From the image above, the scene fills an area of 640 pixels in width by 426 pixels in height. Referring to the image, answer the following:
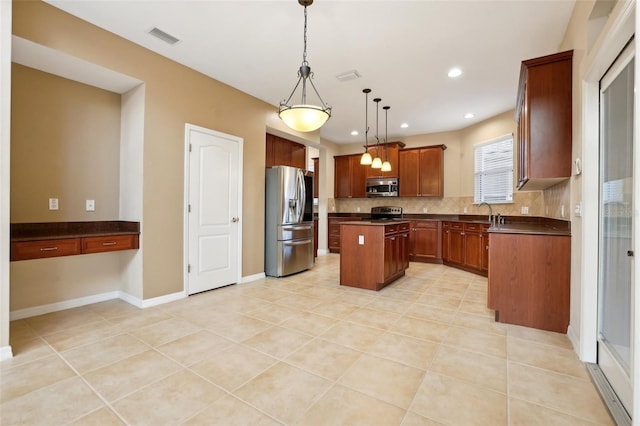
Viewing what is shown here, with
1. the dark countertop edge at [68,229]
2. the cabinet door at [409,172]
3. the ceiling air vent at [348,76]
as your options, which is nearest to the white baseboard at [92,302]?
the dark countertop edge at [68,229]

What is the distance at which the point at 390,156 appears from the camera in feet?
22.8

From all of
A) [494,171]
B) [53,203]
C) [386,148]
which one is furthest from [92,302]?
[494,171]

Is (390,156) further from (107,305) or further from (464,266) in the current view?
(107,305)

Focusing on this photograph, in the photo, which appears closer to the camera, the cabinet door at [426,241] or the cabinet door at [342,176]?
the cabinet door at [426,241]

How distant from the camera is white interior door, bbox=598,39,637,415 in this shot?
174 cm

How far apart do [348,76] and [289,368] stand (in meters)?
3.52

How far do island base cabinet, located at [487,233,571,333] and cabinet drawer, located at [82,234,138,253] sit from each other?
152 inches

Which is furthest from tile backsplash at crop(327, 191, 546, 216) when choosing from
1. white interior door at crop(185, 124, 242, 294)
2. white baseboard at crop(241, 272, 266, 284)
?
white interior door at crop(185, 124, 242, 294)

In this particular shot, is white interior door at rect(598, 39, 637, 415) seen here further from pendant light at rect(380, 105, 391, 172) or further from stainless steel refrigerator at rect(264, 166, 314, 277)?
stainless steel refrigerator at rect(264, 166, 314, 277)

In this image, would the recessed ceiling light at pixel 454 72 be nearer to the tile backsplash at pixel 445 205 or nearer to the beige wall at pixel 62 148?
the tile backsplash at pixel 445 205

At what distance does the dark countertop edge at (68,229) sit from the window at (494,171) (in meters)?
5.90

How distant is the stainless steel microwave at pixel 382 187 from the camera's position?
6.88 m

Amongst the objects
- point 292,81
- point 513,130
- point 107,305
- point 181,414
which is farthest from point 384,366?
point 513,130

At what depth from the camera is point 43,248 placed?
268 centimetres
